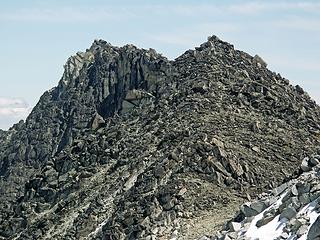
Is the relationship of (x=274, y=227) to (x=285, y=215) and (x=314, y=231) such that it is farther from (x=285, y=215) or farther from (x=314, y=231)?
(x=314, y=231)

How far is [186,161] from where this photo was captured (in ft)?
194

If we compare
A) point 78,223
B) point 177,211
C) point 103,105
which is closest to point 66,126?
point 103,105

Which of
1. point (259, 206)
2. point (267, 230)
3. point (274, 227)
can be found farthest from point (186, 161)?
point (274, 227)

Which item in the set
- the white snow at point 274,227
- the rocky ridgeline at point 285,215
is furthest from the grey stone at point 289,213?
the white snow at point 274,227

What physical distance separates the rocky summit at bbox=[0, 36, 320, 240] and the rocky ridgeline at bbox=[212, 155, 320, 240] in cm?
8

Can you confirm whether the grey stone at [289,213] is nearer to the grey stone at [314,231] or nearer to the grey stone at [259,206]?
the grey stone at [259,206]

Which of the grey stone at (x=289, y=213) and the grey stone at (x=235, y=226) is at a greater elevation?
the grey stone at (x=289, y=213)

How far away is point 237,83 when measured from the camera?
7881 centimetres

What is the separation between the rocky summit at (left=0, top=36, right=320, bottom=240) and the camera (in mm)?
50125

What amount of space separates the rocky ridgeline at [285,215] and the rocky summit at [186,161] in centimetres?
8

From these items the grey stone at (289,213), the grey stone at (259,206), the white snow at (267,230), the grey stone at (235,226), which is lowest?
the grey stone at (235,226)

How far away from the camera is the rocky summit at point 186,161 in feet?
164

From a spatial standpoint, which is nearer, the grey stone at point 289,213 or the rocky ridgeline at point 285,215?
the rocky ridgeline at point 285,215

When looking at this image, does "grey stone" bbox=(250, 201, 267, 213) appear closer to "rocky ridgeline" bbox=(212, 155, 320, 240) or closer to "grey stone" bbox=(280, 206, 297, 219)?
"rocky ridgeline" bbox=(212, 155, 320, 240)
